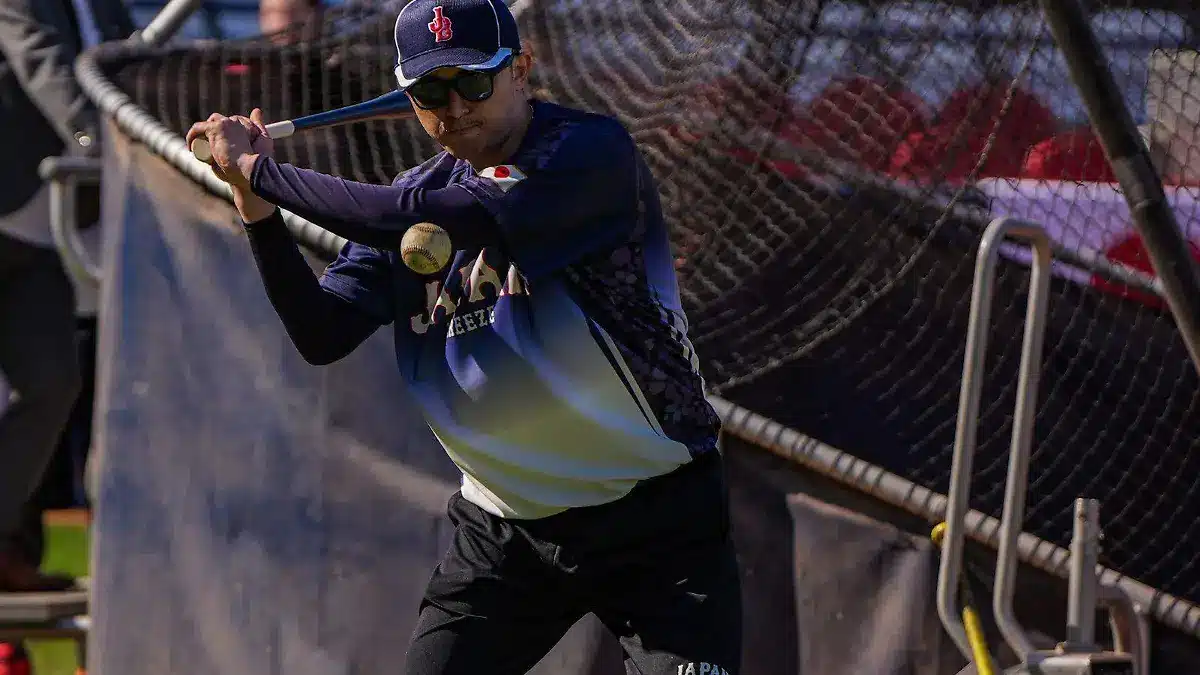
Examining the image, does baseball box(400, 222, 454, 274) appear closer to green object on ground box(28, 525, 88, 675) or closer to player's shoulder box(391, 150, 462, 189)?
player's shoulder box(391, 150, 462, 189)

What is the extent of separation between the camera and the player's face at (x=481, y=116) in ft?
9.55

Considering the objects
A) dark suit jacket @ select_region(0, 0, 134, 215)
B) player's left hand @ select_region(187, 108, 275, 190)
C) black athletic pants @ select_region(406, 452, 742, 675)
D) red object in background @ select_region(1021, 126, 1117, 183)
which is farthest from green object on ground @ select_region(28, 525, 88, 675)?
player's left hand @ select_region(187, 108, 275, 190)

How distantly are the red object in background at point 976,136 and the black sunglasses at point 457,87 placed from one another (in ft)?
7.47

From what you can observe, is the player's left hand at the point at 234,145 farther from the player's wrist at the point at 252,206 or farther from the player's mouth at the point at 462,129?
the player's mouth at the point at 462,129

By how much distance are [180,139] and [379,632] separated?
1.42 metres

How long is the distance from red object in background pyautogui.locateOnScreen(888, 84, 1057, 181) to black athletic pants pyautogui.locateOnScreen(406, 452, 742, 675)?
7.03 ft

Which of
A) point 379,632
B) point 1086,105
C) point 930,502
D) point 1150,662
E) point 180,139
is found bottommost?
point 379,632

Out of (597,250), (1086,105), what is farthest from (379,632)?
(1086,105)

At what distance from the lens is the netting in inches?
184

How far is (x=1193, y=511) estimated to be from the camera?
4863 millimetres

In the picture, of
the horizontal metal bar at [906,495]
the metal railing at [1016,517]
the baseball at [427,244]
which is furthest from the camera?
the horizontal metal bar at [906,495]

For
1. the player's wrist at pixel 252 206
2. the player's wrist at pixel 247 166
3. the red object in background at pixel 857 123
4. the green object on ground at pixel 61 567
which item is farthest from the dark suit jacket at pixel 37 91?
the player's wrist at pixel 247 166

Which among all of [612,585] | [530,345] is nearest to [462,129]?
[530,345]

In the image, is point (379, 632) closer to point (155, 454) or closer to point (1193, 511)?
point (155, 454)
